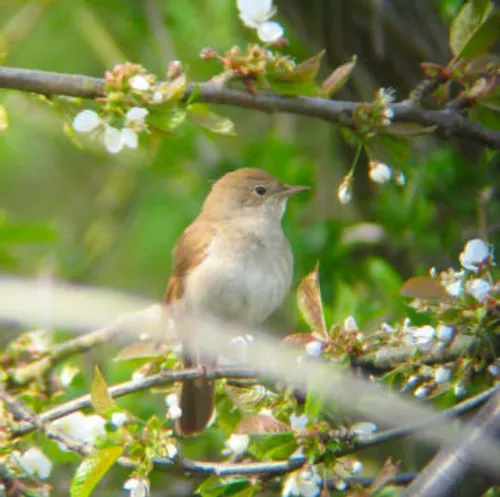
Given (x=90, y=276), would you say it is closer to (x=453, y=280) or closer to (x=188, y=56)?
(x=188, y=56)

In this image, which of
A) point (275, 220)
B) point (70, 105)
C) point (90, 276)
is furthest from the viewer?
point (90, 276)

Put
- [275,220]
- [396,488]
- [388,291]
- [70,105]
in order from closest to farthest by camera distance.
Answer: [70,105] → [396,488] → [388,291] → [275,220]

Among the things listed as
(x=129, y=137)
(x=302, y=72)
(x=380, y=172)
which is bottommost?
(x=380, y=172)

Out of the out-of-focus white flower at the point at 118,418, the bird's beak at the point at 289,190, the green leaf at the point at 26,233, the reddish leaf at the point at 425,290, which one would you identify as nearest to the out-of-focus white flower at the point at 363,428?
the reddish leaf at the point at 425,290

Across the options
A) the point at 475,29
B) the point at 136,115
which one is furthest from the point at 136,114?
the point at 475,29

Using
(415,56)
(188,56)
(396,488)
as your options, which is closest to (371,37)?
(415,56)

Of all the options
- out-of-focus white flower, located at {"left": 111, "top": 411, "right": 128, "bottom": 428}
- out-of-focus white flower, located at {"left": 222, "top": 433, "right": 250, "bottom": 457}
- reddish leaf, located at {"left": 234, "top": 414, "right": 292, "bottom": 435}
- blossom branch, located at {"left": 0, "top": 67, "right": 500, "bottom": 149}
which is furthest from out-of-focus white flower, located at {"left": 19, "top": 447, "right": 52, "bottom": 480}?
blossom branch, located at {"left": 0, "top": 67, "right": 500, "bottom": 149}

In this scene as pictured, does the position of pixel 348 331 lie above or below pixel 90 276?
above

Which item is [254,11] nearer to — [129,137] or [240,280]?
[129,137]
